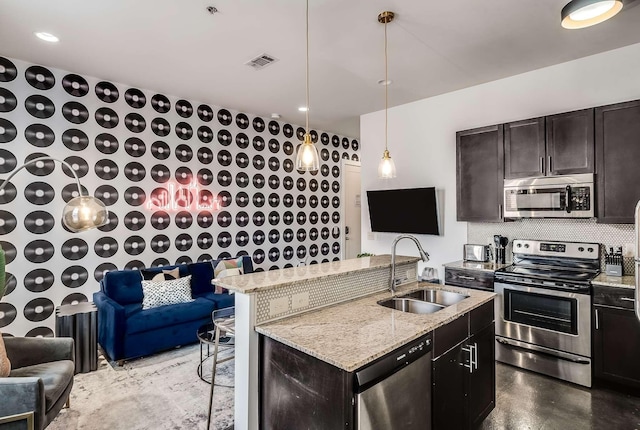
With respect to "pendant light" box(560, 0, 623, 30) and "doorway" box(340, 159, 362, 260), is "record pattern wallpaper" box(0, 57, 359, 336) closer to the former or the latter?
"doorway" box(340, 159, 362, 260)

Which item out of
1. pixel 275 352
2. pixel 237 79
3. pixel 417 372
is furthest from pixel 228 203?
pixel 417 372

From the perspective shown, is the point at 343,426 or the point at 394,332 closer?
the point at 343,426

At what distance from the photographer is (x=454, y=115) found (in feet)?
14.2

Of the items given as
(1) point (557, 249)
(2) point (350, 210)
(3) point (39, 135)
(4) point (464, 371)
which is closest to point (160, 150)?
(3) point (39, 135)

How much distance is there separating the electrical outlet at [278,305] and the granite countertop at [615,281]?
8.59ft

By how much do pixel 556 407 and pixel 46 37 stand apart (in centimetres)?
514

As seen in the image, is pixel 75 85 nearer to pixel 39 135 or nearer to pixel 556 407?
pixel 39 135

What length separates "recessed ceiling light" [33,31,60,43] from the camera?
296cm

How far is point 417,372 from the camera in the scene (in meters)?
1.72

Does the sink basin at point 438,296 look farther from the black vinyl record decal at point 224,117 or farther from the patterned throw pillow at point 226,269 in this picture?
the black vinyl record decal at point 224,117

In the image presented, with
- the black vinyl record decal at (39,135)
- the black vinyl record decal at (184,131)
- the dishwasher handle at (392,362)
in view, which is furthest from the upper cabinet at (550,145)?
the black vinyl record decal at (39,135)

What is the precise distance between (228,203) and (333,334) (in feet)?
12.3

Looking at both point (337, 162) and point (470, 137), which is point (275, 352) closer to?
point (470, 137)

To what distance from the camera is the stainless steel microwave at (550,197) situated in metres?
3.14
